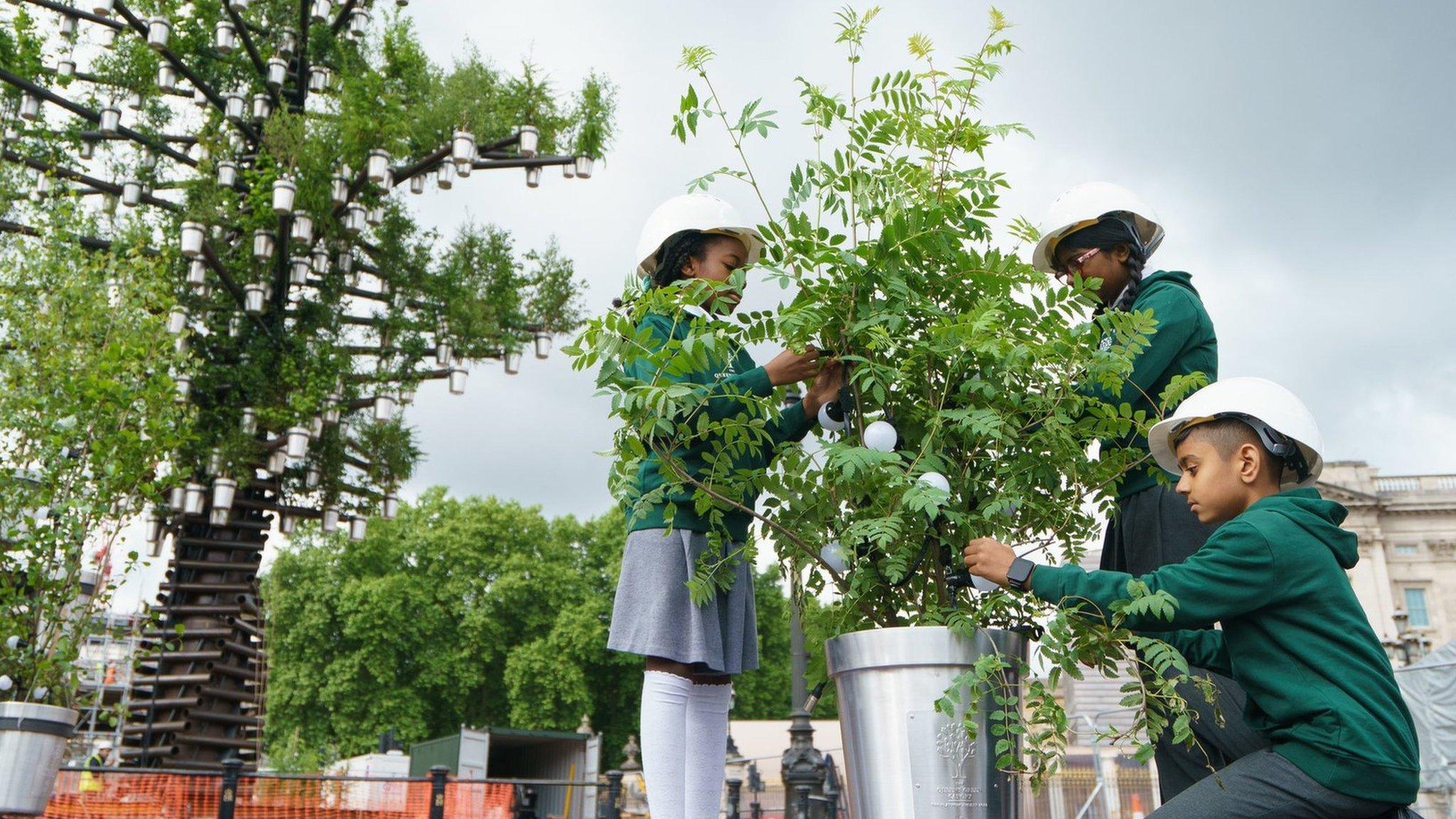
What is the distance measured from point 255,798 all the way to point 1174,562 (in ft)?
35.3

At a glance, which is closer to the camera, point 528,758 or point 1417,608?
point 528,758

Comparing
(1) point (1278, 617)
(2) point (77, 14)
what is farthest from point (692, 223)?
(2) point (77, 14)

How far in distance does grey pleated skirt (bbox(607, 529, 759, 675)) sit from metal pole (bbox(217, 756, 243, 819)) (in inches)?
322

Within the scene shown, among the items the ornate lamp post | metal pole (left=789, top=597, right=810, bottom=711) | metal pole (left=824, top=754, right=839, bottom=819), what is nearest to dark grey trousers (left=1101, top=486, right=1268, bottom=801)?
metal pole (left=789, top=597, right=810, bottom=711)

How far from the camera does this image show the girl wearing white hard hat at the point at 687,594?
2543 millimetres

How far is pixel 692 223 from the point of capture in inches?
112

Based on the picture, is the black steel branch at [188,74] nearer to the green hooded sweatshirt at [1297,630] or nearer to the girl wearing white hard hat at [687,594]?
the girl wearing white hard hat at [687,594]

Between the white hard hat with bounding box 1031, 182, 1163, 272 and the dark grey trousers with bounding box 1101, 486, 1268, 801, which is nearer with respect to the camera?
the dark grey trousers with bounding box 1101, 486, 1268, 801

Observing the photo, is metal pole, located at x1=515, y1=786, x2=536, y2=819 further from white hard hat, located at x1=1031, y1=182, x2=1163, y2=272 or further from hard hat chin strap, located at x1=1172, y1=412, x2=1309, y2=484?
hard hat chin strap, located at x1=1172, y1=412, x2=1309, y2=484

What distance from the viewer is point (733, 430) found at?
2393mm

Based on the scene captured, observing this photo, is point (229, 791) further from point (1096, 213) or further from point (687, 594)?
point (1096, 213)

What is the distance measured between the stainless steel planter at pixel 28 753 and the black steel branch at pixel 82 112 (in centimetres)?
1117

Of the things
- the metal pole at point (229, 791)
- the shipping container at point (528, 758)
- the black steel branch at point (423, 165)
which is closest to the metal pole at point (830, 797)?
the metal pole at point (229, 791)

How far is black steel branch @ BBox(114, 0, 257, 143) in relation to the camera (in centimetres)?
1455
